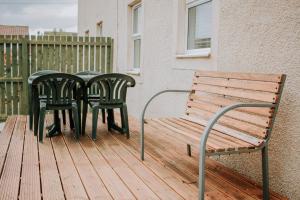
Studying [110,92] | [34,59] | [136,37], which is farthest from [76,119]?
[34,59]

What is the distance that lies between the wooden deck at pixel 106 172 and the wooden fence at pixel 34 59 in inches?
115

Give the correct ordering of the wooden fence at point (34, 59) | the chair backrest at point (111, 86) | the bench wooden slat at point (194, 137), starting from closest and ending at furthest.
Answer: the bench wooden slat at point (194, 137) < the chair backrest at point (111, 86) < the wooden fence at point (34, 59)

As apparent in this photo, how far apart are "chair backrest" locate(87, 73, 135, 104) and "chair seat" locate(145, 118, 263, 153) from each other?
1199 mm

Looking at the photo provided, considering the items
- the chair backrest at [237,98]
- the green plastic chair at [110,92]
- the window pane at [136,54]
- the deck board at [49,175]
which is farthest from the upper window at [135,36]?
the chair backrest at [237,98]

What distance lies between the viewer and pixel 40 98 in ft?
16.4

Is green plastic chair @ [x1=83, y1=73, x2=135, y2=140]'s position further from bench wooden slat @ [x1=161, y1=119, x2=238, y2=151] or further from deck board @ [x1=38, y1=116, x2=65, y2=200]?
bench wooden slat @ [x1=161, y1=119, x2=238, y2=151]

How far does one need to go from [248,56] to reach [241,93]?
41cm

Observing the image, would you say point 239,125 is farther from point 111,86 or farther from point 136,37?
point 136,37

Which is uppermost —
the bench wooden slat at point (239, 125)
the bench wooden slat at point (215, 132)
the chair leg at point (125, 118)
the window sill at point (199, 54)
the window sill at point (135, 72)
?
the window sill at point (199, 54)

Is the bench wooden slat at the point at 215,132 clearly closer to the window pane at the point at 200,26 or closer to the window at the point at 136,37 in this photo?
the window pane at the point at 200,26

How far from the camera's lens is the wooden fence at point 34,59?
7387 millimetres

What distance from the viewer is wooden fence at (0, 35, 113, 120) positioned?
291 inches

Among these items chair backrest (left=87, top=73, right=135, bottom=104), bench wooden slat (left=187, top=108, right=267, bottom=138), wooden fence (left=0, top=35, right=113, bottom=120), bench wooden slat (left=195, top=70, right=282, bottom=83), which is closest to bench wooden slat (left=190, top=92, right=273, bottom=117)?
bench wooden slat (left=187, top=108, right=267, bottom=138)

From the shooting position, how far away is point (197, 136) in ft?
9.20
